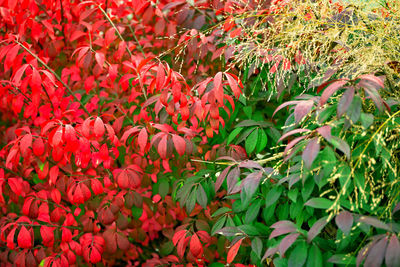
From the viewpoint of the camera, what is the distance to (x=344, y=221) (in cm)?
126

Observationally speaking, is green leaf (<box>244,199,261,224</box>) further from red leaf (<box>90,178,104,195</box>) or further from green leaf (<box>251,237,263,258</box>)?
red leaf (<box>90,178,104,195</box>)

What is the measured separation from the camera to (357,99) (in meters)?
1.24

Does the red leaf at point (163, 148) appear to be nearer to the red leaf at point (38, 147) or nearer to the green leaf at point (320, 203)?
the red leaf at point (38, 147)

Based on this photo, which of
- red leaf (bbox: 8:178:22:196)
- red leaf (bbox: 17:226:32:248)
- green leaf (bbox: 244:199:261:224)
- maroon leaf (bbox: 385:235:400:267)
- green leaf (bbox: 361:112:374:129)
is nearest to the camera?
maroon leaf (bbox: 385:235:400:267)

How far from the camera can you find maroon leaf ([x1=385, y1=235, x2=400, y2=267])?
3.73 feet

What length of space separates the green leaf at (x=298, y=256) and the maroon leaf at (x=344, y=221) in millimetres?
141

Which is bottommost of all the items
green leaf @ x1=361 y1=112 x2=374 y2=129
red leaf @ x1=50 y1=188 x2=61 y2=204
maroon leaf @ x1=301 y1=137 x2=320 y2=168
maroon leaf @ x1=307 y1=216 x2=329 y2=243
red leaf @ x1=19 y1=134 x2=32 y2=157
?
red leaf @ x1=50 y1=188 x2=61 y2=204

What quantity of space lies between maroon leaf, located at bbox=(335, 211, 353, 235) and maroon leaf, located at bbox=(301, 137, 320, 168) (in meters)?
0.19

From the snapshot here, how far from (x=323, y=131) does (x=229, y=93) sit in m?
0.78

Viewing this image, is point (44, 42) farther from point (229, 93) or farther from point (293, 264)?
point (293, 264)

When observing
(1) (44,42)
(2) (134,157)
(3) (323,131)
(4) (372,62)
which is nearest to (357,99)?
(3) (323,131)

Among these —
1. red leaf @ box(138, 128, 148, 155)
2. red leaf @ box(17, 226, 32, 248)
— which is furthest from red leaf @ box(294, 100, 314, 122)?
red leaf @ box(17, 226, 32, 248)

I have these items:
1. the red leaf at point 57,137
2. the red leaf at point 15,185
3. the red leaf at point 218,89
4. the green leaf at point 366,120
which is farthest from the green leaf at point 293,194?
the red leaf at point 15,185

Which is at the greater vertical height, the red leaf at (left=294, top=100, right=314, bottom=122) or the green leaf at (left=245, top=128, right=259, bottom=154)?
the red leaf at (left=294, top=100, right=314, bottom=122)
